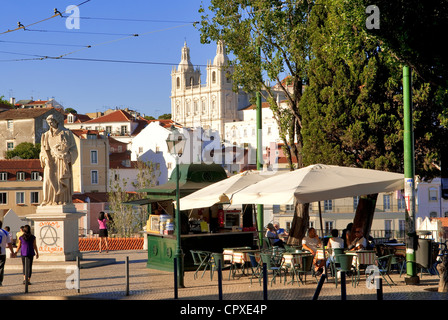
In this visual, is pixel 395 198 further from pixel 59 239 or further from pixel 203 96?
pixel 203 96

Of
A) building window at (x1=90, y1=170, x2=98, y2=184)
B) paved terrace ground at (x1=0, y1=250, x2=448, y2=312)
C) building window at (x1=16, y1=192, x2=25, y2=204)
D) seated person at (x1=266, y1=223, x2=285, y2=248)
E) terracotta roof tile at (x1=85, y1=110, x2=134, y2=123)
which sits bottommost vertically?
paved terrace ground at (x1=0, y1=250, x2=448, y2=312)

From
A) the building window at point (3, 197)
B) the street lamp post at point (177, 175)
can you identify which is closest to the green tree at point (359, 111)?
the street lamp post at point (177, 175)

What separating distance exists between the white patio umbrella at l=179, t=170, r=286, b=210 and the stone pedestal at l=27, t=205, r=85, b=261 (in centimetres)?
405

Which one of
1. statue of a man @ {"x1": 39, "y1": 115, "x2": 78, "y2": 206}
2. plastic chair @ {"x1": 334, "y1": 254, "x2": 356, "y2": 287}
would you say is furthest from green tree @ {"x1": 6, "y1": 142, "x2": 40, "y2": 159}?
plastic chair @ {"x1": 334, "y1": 254, "x2": 356, "y2": 287}

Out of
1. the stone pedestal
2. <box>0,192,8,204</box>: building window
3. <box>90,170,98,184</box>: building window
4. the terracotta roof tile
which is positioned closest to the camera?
the stone pedestal

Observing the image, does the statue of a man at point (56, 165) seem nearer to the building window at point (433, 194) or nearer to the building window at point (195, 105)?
the building window at point (433, 194)

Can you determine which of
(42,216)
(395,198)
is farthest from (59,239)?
(395,198)

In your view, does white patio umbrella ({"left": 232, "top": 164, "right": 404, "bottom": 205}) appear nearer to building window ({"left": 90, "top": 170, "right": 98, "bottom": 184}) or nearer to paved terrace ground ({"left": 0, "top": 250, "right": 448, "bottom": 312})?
paved terrace ground ({"left": 0, "top": 250, "right": 448, "bottom": 312})

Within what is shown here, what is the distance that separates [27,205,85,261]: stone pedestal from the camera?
19.9m

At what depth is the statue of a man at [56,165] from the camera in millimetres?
20172

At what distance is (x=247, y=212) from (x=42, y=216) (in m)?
5.72

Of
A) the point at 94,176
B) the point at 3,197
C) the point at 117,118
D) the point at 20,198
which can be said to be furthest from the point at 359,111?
the point at 117,118

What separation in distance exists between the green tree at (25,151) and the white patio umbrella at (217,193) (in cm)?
7039

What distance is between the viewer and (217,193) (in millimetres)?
17422
